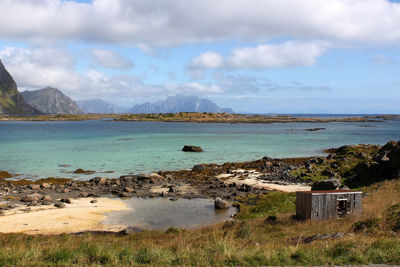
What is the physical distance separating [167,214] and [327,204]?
41.2ft

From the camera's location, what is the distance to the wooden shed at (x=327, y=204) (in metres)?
20.3

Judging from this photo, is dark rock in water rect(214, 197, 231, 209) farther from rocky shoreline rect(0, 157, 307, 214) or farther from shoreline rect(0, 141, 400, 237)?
rocky shoreline rect(0, 157, 307, 214)

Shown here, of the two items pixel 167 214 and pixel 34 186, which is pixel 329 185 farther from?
pixel 34 186

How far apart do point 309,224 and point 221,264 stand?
10623 mm

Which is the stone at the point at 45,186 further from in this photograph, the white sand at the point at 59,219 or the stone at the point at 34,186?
the white sand at the point at 59,219

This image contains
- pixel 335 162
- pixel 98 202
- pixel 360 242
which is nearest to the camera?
pixel 360 242

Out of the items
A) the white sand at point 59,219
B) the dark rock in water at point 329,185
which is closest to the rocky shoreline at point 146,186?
the white sand at point 59,219

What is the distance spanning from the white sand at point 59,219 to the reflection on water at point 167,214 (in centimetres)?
116

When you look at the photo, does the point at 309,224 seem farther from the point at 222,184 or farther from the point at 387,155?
the point at 387,155

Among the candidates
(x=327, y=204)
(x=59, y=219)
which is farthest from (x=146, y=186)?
(x=327, y=204)

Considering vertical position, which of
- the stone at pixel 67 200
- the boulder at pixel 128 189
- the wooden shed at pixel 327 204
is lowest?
the stone at pixel 67 200

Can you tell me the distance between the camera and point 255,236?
17.1m

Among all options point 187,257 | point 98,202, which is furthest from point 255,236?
point 98,202

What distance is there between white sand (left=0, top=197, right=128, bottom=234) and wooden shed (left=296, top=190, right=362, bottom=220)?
12754 millimetres
